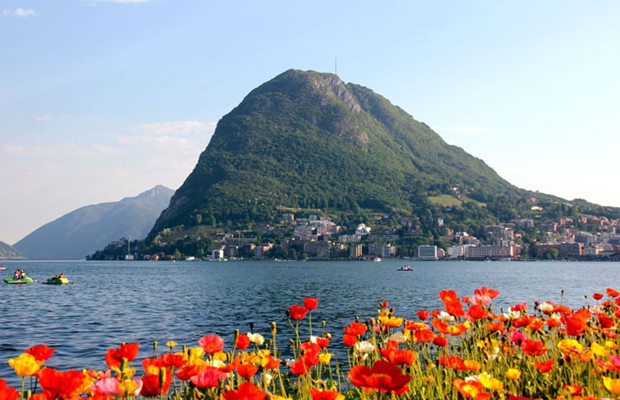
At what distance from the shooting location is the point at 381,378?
349cm

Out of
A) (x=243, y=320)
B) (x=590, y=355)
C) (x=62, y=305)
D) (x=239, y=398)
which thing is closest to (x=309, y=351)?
(x=239, y=398)

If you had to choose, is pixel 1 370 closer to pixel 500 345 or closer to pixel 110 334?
pixel 110 334

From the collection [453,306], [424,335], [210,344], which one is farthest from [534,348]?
[210,344]

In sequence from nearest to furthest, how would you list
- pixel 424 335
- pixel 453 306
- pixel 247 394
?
pixel 247 394
pixel 424 335
pixel 453 306

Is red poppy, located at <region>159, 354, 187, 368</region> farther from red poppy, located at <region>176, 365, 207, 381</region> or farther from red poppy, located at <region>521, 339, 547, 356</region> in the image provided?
red poppy, located at <region>521, 339, 547, 356</region>

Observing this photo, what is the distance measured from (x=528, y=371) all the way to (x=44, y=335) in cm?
2394

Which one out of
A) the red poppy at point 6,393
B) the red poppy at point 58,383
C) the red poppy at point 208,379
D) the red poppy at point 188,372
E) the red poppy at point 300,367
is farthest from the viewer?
the red poppy at point 300,367

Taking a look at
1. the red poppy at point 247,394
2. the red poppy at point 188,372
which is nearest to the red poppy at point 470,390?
the red poppy at point 247,394

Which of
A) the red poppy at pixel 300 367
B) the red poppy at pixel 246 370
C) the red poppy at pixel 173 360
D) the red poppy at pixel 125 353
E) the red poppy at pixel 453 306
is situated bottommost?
the red poppy at pixel 300 367

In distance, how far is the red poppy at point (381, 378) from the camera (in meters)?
3.48

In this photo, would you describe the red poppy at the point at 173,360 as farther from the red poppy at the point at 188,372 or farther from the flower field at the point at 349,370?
the red poppy at the point at 188,372

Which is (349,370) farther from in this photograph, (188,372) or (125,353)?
(125,353)

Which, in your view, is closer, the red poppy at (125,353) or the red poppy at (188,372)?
the red poppy at (188,372)

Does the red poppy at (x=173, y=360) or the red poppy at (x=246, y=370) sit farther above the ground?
the red poppy at (x=173, y=360)
